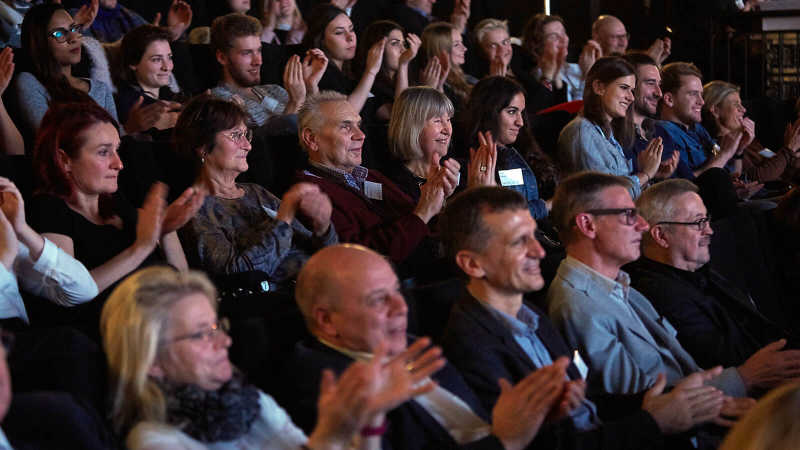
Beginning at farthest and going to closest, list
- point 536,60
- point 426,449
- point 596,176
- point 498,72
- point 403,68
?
point 536,60
point 498,72
point 403,68
point 596,176
point 426,449

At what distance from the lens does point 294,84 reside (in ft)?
13.0

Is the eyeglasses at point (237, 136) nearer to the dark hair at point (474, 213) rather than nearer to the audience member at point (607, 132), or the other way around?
the dark hair at point (474, 213)

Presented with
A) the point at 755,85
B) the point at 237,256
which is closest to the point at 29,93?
the point at 237,256

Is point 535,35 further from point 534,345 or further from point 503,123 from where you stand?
point 534,345

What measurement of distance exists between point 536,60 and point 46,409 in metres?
4.69

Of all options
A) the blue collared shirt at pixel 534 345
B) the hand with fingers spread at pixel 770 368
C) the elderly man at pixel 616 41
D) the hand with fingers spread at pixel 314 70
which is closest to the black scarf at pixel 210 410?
the blue collared shirt at pixel 534 345

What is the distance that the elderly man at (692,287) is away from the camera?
2.61 meters

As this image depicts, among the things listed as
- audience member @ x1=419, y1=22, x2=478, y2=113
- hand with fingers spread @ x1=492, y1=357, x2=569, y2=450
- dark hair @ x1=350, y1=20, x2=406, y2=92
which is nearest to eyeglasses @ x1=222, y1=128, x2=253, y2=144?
hand with fingers spread @ x1=492, y1=357, x2=569, y2=450

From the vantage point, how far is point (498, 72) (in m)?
5.10

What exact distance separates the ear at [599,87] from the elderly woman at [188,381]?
289cm

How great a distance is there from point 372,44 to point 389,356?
3.09 m

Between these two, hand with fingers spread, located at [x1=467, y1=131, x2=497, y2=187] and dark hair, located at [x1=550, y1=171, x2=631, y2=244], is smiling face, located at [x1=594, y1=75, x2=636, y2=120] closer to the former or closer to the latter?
hand with fingers spread, located at [x1=467, y1=131, x2=497, y2=187]

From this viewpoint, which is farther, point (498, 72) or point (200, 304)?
point (498, 72)

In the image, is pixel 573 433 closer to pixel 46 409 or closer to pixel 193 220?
pixel 46 409
